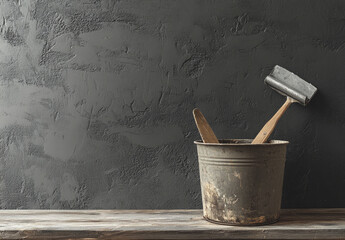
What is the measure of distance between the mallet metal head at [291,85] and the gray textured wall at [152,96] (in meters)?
0.06

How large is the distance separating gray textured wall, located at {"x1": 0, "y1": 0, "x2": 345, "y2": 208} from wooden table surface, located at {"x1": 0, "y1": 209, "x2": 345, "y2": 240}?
15 cm

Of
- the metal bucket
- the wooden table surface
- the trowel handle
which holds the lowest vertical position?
the wooden table surface

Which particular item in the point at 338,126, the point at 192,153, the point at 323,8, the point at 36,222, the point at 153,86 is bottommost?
the point at 36,222

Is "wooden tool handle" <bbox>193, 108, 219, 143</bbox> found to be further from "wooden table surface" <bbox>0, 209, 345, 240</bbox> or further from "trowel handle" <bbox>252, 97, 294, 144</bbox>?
"wooden table surface" <bbox>0, 209, 345, 240</bbox>

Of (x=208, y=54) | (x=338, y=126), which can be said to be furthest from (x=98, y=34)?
(x=338, y=126)

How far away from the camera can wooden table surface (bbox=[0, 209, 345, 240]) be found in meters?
1.17

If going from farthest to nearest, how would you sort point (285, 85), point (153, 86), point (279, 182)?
point (153, 86) → point (285, 85) → point (279, 182)

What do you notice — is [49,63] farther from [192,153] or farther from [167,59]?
[192,153]

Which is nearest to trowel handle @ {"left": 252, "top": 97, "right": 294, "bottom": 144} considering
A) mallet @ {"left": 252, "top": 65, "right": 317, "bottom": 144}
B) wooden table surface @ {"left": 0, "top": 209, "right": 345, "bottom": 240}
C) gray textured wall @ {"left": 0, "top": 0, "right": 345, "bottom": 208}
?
mallet @ {"left": 252, "top": 65, "right": 317, "bottom": 144}

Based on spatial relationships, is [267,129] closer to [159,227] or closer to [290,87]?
[290,87]

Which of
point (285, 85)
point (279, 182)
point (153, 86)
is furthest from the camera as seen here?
point (153, 86)

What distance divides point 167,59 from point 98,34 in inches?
12.5

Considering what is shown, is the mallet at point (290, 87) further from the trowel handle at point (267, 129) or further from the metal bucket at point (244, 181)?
the metal bucket at point (244, 181)

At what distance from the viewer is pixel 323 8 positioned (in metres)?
1.54
